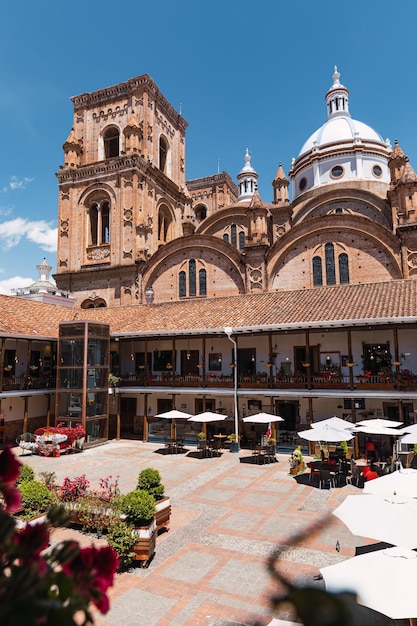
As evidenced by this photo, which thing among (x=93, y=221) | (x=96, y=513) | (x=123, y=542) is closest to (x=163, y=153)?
(x=93, y=221)

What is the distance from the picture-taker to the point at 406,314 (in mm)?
19484

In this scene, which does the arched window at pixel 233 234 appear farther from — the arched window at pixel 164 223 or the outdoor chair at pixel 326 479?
the outdoor chair at pixel 326 479

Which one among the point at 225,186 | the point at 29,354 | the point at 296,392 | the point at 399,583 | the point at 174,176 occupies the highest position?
the point at 225,186

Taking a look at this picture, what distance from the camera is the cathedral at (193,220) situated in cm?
3031

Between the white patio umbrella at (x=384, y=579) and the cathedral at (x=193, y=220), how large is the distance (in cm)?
2460

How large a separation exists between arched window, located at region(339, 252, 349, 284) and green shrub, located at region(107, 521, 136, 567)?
24.4m

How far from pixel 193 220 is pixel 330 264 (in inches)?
848

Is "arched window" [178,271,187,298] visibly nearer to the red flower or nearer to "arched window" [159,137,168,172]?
"arched window" [159,137,168,172]

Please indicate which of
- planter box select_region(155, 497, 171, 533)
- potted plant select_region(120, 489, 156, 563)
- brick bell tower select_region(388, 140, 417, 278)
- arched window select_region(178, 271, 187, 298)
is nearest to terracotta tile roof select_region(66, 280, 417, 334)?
brick bell tower select_region(388, 140, 417, 278)

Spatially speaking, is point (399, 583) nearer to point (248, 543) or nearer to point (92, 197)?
point (248, 543)

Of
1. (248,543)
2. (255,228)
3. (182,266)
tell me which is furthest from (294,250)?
(248,543)

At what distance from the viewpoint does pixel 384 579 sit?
20.1 ft

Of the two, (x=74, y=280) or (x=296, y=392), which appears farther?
(x=74, y=280)

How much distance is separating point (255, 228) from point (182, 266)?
6923 mm
